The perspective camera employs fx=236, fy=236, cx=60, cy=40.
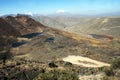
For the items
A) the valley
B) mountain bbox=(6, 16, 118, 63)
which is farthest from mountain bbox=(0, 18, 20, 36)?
mountain bbox=(6, 16, 118, 63)

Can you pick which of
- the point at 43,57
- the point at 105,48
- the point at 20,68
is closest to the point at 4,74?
the point at 20,68

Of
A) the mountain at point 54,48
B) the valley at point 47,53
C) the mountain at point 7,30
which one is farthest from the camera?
the mountain at point 7,30

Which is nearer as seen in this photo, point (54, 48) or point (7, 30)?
point (54, 48)

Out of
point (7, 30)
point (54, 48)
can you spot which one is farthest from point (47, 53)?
point (7, 30)

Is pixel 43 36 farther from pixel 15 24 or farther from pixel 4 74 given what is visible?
pixel 4 74

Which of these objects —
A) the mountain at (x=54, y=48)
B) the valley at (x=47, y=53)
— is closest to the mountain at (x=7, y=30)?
the valley at (x=47, y=53)

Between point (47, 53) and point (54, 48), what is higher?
point (54, 48)

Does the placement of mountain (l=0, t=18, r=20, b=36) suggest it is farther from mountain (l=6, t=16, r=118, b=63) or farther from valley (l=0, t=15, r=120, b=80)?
mountain (l=6, t=16, r=118, b=63)

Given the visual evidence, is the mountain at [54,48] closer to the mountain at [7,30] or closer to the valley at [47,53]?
the valley at [47,53]

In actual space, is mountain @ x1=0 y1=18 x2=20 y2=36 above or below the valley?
above

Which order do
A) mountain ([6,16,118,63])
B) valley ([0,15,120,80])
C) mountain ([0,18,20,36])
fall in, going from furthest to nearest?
mountain ([0,18,20,36]) → mountain ([6,16,118,63]) → valley ([0,15,120,80])

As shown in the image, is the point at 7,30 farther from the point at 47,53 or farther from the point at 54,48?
the point at 47,53
